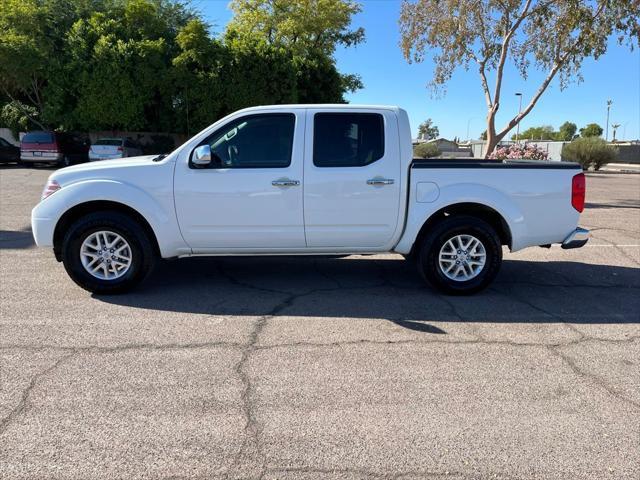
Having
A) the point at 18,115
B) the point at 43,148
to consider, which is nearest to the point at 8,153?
the point at 43,148

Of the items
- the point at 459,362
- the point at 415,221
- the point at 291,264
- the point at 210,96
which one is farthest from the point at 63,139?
the point at 459,362

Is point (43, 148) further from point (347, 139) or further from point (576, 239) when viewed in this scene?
point (576, 239)

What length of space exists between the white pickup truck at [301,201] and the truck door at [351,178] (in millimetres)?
11

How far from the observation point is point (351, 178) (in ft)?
17.5

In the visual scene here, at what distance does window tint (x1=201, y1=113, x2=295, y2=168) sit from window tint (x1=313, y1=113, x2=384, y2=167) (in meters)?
0.31

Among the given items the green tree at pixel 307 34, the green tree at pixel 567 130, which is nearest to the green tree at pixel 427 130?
the green tree at pixel 567 130

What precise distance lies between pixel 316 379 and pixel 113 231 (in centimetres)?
290

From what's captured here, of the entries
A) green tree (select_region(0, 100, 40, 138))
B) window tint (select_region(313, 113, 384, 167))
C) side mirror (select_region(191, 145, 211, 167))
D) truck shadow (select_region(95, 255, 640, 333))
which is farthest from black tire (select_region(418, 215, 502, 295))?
green tree (select_region(0, 100, 40, 138))

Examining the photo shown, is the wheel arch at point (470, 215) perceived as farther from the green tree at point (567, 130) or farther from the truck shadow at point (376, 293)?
the green tree at point (567, 130)

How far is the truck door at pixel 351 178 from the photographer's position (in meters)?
5.32

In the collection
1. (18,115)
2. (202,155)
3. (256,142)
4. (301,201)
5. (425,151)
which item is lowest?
(301,201)

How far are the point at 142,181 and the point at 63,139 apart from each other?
22288 mm

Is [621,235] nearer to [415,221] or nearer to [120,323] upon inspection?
[415,221]

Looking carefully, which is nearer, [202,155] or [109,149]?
[202,155]
